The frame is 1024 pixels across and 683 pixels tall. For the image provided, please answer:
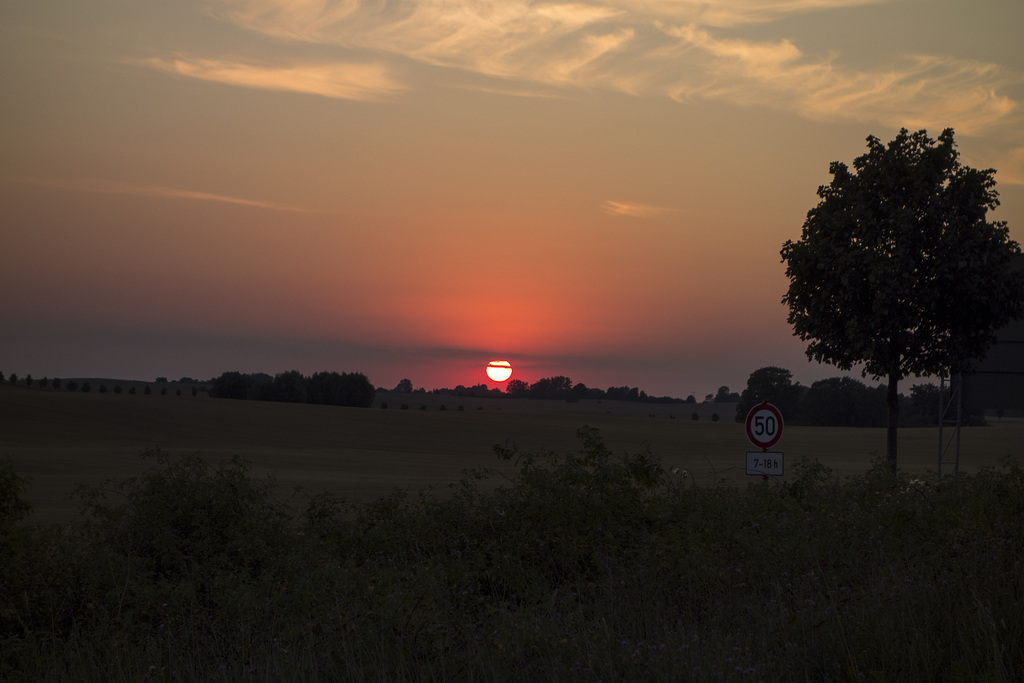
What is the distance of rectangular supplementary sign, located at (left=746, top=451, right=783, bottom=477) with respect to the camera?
1322cm

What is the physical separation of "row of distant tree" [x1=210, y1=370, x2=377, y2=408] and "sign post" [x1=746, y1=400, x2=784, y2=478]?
95.7 meters

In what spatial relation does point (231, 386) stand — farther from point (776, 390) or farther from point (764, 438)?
point (764, 438)

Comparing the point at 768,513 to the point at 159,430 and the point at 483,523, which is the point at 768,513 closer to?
the point at 483,523

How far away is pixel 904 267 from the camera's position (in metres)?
20.4

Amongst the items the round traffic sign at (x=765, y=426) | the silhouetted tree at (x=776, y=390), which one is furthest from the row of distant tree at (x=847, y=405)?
the round traffic sign at (x=765, y=426)

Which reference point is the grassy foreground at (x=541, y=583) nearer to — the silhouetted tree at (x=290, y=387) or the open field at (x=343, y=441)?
the open field at (x=343, y=441)

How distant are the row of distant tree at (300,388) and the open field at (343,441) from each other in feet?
84.0

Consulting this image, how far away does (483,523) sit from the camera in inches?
453

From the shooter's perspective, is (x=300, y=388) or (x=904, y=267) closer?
(x=904, y=267)

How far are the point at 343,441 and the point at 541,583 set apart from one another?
5233cm

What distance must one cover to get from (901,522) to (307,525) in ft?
25.1

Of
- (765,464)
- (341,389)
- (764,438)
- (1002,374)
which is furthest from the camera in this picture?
(341,389)

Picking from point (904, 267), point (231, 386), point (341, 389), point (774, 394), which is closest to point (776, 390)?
point (774, 394)

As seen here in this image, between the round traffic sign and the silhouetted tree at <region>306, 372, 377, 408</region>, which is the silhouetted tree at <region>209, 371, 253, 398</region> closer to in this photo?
the silhouetted tree at <region>306, 372, 377, 408</region>
